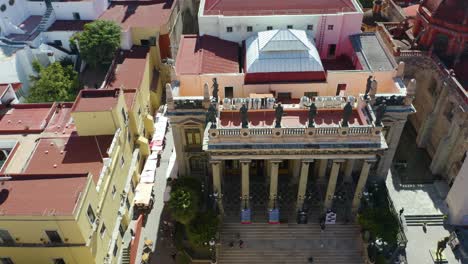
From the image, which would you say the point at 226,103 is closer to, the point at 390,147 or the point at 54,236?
the point at 390,147

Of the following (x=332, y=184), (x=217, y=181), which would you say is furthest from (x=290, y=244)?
(x=217, y=181)

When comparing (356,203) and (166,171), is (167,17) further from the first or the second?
(356,203)

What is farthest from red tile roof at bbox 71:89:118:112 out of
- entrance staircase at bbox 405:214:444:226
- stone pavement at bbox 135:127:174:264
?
entrance staircase at bbox 405:214:444:226

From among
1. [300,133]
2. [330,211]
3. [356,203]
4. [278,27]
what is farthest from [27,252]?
[278,27]

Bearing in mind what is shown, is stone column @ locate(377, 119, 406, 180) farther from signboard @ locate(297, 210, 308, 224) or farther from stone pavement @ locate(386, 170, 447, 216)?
signboard @ locate(297, 210, 308, 224)

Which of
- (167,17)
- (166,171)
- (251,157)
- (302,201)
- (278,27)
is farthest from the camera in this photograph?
(167,17)

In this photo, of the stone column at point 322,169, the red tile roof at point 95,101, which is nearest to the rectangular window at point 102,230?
the red tile roof at point 95,101
